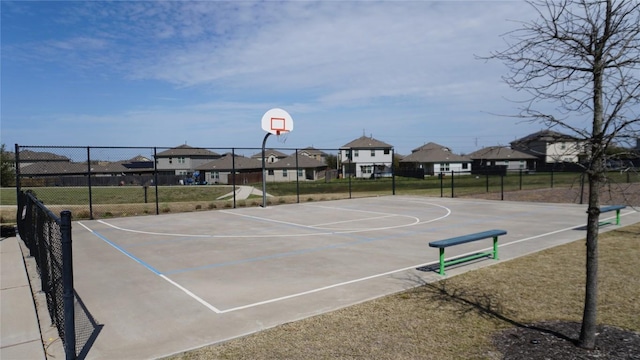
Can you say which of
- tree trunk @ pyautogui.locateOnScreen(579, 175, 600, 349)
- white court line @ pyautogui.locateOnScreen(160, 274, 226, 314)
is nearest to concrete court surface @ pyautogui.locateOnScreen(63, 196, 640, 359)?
white court line @ pyautogui.locateOnScreen(160, 274, 226, 314)

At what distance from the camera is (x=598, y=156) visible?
414cm

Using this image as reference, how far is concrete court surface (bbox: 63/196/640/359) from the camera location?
5672 millimetres

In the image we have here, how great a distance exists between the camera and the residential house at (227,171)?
204 feet

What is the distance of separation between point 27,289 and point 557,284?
28.7ft

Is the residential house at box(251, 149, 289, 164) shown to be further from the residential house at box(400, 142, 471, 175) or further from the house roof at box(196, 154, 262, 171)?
the residential house at box(400, 142, 471, 175)

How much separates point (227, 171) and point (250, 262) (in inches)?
2304

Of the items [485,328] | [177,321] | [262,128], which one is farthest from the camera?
[262,128]

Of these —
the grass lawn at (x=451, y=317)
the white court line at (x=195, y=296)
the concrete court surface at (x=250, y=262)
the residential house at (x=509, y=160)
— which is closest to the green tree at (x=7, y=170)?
the concrete court surface at (x=250, y=262)

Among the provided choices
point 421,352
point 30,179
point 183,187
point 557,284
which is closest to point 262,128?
point 30,179

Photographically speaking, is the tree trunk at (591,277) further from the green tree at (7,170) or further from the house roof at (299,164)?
the house roof at (299,164)

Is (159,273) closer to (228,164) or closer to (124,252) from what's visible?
(124,252)

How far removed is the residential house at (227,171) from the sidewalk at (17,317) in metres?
50.4

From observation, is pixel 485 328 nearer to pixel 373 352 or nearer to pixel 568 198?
pixel 373 352

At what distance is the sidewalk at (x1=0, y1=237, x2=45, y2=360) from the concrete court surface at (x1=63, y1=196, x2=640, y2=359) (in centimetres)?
68
